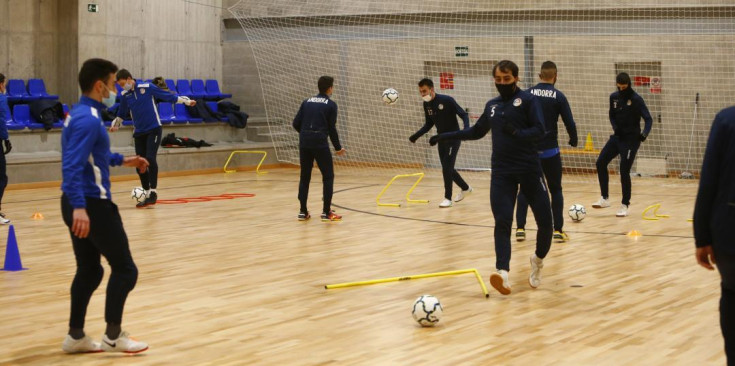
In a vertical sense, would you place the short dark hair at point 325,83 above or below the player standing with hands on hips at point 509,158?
above

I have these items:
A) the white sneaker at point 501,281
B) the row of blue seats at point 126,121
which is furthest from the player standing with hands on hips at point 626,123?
the row of blue seats at point 126,121

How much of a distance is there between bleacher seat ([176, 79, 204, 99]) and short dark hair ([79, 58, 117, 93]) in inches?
640

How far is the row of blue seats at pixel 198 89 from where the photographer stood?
21781mm

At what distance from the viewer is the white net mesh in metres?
19.8

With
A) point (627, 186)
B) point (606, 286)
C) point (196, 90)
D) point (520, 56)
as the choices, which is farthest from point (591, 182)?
point (606, 286)

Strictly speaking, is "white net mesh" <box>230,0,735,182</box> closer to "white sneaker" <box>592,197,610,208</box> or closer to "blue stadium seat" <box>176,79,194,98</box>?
"blue stadium seat" <box>176,79,194,98</box>

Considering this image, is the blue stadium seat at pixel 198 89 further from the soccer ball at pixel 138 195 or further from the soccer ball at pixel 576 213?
the soccer ball at pixel 576 213

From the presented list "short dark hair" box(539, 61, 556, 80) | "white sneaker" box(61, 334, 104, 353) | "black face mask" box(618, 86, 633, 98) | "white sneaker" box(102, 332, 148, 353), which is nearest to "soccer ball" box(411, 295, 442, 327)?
"white sneaker" box(102, 332, 148, 353)

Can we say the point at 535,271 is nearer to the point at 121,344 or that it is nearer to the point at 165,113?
the point at 121,344

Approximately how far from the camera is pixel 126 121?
65.9 ft

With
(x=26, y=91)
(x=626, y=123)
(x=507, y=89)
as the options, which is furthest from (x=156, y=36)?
(x=507, y=89)

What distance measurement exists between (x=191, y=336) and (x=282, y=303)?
1.25 meters

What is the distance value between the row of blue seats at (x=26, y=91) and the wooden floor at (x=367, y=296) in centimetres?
584

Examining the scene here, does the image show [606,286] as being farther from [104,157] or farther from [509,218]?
[104,157]
